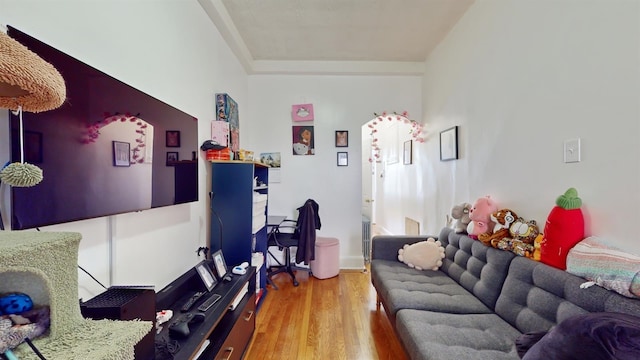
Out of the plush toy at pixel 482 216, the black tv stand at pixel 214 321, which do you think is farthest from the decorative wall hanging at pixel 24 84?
the plush toy at pixel 482 216

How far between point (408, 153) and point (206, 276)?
348cm

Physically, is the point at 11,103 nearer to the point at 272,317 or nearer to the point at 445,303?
the point at 445,303

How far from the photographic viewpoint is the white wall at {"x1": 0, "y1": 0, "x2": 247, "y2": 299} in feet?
3.65

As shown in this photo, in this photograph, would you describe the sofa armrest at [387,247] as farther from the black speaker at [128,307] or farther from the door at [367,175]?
the black speaker at [128,307]

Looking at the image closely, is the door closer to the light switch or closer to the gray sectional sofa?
the gray sectional sofa

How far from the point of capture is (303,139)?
394 centimetres

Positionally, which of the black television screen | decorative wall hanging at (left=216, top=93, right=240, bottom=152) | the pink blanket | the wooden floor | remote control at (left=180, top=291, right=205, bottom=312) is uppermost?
decorative wall hanging at (left=216, top=93, right=240, bottom=152)

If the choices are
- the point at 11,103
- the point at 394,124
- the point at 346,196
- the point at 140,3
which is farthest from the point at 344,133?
the point at 11,103

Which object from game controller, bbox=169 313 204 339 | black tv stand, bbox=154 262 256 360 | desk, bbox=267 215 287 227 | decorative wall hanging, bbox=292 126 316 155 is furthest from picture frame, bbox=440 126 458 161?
game controller, bbox=169 313 204 339

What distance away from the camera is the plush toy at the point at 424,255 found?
2.54m

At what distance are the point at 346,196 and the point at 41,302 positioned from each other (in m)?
3.50

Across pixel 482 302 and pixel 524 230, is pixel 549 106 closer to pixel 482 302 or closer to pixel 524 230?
pixel 524 230

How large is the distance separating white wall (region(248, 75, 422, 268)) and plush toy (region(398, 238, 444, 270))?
1386mm

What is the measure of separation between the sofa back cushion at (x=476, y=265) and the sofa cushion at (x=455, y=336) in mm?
199
